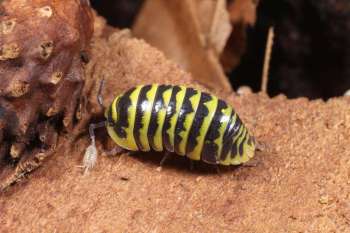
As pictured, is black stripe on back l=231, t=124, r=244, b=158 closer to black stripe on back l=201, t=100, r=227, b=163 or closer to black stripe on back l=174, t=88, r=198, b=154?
black stripe on back l=201, t=100, r=227, b=163

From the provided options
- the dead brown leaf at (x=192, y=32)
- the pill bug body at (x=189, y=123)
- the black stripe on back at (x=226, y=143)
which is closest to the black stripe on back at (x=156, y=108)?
the pill bug body at (x=189, y=123)

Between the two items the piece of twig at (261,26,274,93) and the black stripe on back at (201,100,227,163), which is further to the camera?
the piece of twig at (261,26,274,93)

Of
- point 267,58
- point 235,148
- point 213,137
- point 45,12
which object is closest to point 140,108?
point 213,137

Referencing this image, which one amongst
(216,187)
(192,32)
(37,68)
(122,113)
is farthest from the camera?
(192,32)

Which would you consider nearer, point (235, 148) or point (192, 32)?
point (235, 148)

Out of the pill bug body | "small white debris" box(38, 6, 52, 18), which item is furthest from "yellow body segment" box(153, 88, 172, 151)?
"small white debris" box(38, 6, 52, 18)

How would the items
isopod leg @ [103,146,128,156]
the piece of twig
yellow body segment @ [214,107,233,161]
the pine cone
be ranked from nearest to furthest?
the pine cone
yellow body segment @ [214,107,233,161]
isopod leg @ [103,146,128,156]
the piece of twig

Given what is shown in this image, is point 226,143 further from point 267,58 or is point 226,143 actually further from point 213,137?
point 267,58

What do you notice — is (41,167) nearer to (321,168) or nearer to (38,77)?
(38,77)
